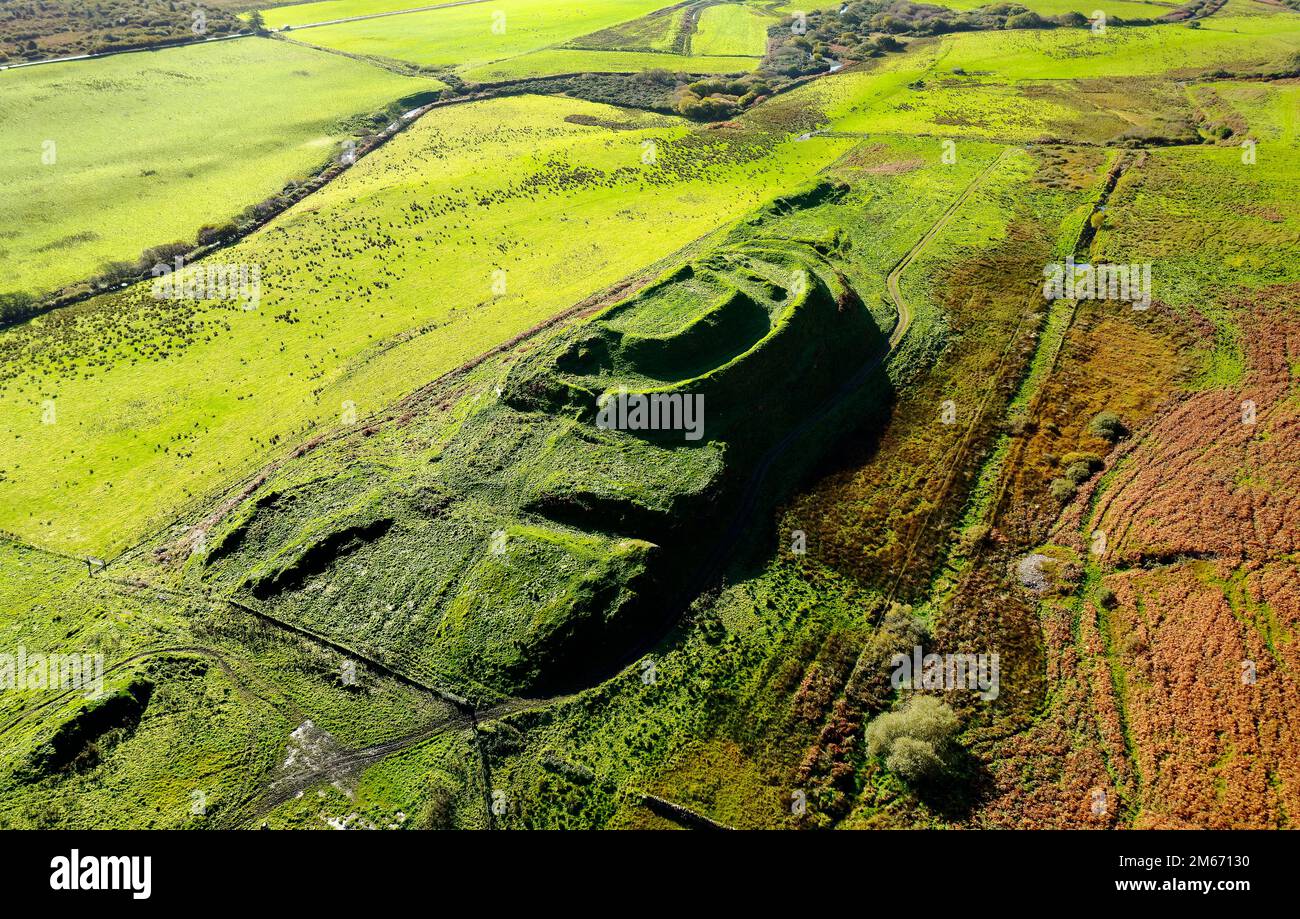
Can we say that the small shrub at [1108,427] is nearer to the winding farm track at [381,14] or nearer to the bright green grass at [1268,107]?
the bright green grass at [1268,107]

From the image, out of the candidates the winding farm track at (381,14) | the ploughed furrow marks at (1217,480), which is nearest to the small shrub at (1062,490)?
the ploughed furrow marks at (1217,480)

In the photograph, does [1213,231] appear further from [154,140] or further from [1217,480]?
[154,140]

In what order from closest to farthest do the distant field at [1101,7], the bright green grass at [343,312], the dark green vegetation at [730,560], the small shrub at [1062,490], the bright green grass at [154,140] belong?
the dark green vegetation at [730,560] < the small shrub at [1062,490] < the bright green grass at [343,312] < the bright green grass at [154,140] < the distant field at [1101,7]

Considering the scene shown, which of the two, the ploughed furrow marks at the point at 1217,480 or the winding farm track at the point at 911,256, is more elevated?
the winding farm track at the point at 911,256

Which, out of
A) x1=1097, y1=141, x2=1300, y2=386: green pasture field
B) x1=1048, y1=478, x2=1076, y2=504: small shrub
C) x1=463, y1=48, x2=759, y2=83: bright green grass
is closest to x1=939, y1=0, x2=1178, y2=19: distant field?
x1=463, y1=48, x2=759, y2=83: bright green grass

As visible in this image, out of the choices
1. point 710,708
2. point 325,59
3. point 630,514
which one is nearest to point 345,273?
point 630,514

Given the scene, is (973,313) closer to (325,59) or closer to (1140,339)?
(1140,339)

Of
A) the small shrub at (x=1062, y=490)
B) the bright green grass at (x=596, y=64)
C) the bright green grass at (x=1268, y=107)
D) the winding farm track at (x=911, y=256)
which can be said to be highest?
the bright green grass at (x=596, y=64)
